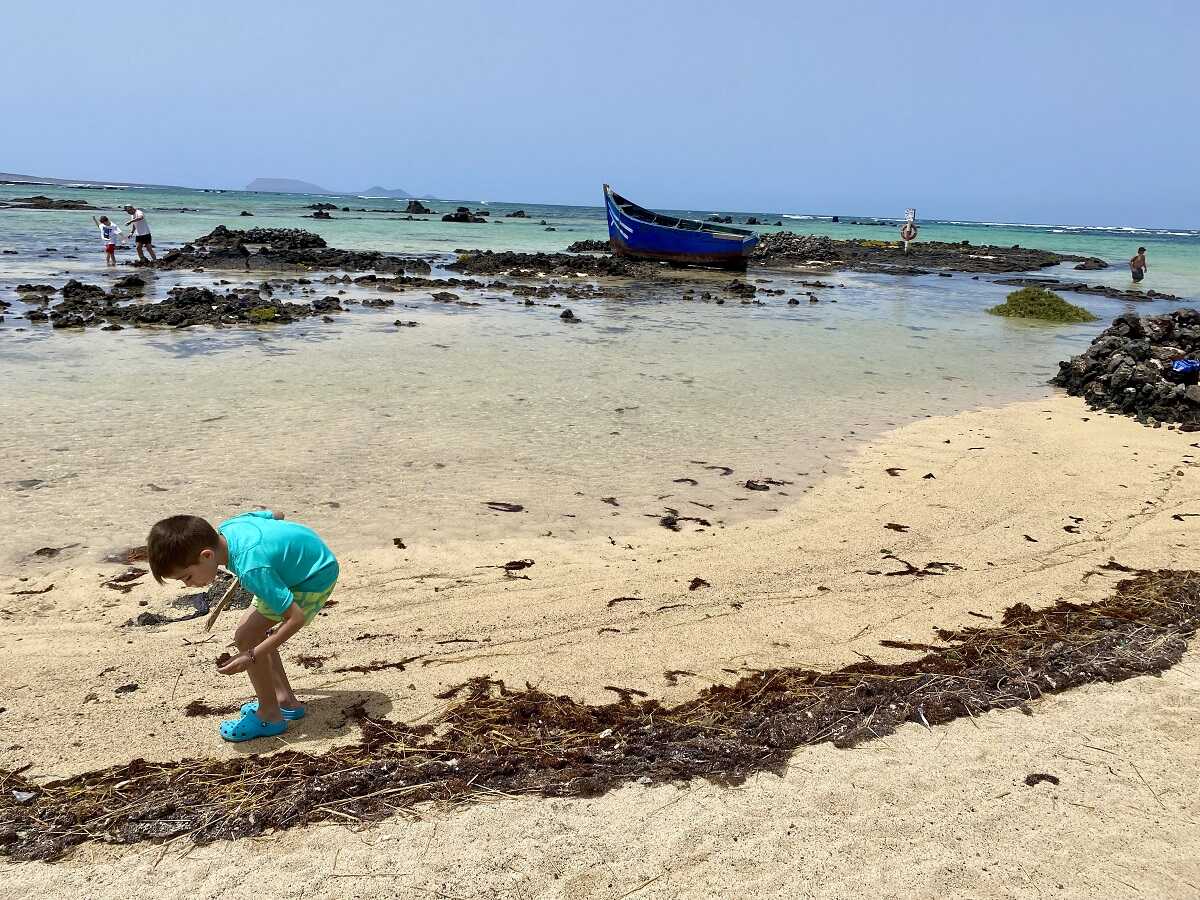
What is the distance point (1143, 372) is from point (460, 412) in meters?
8.65

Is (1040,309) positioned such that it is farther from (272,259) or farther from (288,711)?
(272,259)

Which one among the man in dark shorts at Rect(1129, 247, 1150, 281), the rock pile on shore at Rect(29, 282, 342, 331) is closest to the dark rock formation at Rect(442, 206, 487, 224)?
the man in dark shorts at Rect(1129, 247, 1150, 281)

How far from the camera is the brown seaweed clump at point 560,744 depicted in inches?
115

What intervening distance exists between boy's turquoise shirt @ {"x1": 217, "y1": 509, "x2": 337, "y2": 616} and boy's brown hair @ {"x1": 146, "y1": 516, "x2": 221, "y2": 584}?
0.14m

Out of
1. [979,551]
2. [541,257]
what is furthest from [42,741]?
[541,257]

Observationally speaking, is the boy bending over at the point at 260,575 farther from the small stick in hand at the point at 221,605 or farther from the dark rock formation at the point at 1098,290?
the dark rock formation at the point at 1098,290

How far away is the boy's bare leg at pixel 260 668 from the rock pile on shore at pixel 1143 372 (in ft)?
33.3

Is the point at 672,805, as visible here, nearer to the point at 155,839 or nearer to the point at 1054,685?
the point at 155,839

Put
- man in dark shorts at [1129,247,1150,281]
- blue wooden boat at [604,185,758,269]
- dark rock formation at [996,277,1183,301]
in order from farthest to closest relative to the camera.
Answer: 1. blue wooden boat at [604,185,758,269]
2. man in dark shorts at [1129,247,1150,281]
3. dark rock formation at [996,277,1183,301]

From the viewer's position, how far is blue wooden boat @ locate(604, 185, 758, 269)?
32812 millimetres

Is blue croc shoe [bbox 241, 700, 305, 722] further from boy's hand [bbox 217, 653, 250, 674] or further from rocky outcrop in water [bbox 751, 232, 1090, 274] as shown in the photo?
rocky outcrop in water [bbox 751, 232, 1090, 274]

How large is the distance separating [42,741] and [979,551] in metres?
5.69

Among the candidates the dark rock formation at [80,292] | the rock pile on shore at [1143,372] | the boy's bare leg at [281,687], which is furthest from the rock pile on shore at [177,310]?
the rock pile on shore at [1143,372]

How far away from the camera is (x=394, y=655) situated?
4262 mm
